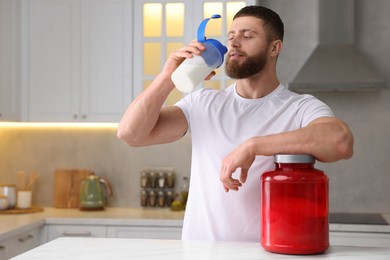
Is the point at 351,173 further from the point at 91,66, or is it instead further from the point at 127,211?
the point at 91,66

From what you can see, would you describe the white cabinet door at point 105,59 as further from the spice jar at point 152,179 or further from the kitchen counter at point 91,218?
the kitchen counter at point 91,218

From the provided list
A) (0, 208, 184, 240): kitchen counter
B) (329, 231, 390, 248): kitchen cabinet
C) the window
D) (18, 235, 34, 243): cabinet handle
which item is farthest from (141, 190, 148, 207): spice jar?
(329, 231, 390, 248): kitchen cabinet

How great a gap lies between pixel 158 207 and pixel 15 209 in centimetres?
93

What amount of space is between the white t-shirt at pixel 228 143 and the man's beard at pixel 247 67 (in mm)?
118

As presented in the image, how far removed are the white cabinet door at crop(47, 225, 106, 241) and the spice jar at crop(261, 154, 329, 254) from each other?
2.16 meters

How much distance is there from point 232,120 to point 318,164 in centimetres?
206

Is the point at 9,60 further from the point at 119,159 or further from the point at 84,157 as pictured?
the point at 119,159

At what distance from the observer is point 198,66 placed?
1622 millimetres

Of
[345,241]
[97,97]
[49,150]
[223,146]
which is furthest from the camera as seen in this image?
[49,150]

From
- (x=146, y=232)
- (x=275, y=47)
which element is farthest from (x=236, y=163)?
(x=146, y=232)

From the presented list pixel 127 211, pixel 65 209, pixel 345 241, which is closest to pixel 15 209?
pixel 65 209

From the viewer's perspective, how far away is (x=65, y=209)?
13.1 ft

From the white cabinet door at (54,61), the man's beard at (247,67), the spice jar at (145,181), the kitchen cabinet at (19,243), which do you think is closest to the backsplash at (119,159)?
the spice jar at (145,181)

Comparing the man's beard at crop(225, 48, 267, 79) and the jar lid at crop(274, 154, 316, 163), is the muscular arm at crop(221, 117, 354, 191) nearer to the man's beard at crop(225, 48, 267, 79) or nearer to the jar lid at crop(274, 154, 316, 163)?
the jar lid at crop(274, 154, 316, 163)
